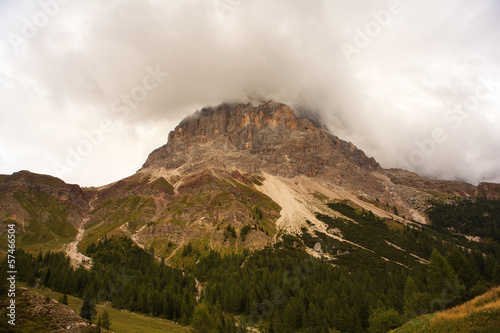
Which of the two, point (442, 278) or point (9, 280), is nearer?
point (9, 280)

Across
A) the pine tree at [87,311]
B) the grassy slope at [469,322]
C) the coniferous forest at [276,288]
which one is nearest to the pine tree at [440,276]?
the coniferous forest at [276,288]

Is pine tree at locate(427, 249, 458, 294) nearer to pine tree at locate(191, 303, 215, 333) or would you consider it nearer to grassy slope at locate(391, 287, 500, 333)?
grassy slope at locate(391, 287, 500, 333)

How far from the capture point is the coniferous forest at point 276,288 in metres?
55.5

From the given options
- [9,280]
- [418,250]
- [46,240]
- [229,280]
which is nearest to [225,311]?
[229,280]

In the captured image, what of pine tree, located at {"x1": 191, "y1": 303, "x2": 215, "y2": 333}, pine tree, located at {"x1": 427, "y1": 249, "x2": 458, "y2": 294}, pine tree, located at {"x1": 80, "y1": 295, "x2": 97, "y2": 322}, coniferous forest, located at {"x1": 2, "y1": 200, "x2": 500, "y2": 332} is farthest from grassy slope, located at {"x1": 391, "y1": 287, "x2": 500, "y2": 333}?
pine tree, located at {"x1": 80, "y1": 295, "x2": 97, "y2": 322}

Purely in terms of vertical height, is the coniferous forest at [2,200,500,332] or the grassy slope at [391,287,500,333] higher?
the grassy slope at [391,287,500,333]

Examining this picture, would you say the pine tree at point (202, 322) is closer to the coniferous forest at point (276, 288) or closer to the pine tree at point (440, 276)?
the coniferous forest at point (276, 288)

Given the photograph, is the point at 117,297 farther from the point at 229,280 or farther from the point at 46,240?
the point at 46,240

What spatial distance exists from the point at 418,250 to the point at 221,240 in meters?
136

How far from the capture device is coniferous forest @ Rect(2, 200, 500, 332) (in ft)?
182

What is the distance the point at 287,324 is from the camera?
2729 inches

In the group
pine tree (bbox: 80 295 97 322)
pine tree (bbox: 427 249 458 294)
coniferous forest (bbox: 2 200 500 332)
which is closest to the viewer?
pine tree (bbox: 80 295 97 322)

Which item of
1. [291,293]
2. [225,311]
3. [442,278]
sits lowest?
[225,311]

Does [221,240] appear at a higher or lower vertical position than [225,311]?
higher
